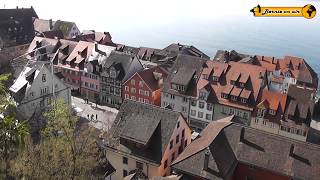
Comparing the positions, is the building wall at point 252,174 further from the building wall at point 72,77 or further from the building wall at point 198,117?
the building wall at point 72,77

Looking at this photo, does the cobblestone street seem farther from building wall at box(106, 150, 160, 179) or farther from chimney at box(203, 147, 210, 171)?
chimney at box(203, 147, 210, 171)

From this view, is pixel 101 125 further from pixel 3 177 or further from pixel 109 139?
pixel 3 177

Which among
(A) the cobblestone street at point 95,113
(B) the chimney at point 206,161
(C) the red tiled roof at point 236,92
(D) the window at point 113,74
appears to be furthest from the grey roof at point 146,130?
(D) the window at point 113,74

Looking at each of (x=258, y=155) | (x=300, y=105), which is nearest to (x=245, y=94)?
(x=300, y=105)

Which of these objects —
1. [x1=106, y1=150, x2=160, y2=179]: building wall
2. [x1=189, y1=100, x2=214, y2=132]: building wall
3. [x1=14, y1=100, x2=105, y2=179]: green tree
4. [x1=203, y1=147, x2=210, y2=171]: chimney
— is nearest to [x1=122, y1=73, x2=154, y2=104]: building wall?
[x1=189, y1=100, x2=214, y2=132]: building wall

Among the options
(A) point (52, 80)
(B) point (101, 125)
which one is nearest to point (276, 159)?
(B) point (101, 125)

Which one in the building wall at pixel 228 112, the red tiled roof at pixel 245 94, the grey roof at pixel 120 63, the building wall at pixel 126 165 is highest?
the grey roof at pixel 120 63

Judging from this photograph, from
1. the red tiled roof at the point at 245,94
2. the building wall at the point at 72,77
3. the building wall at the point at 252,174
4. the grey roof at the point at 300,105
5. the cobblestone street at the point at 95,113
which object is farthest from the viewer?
the building wall at the point at 72,77
